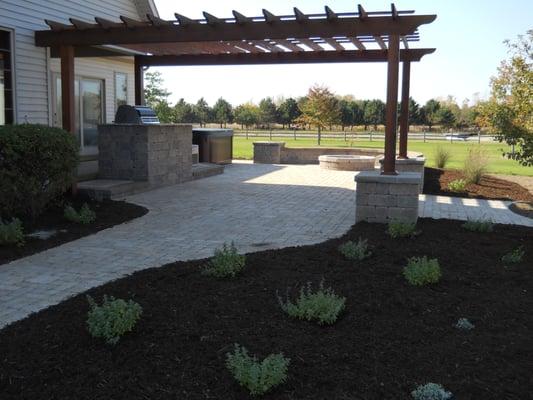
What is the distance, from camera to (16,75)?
10.6 metres

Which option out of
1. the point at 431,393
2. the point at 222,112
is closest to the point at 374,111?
the point at 222,112

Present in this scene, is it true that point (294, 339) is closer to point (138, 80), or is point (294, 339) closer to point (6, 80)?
point (6, 80)

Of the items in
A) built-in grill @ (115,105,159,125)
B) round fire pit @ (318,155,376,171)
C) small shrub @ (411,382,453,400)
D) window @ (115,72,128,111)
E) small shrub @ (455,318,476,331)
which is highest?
window @ (115,72,128,111)

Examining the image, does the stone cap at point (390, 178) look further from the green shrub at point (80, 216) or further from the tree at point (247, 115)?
the tree at point (247, 115)

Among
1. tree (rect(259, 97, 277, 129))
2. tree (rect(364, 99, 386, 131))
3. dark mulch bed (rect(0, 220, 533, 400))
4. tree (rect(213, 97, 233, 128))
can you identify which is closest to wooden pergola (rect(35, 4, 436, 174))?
dark mulch bed (rect(0, 220, 533, 400))

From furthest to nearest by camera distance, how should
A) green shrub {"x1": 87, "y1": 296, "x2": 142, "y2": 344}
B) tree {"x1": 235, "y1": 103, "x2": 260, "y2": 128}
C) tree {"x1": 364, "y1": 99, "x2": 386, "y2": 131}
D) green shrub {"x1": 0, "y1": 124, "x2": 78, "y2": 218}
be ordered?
tree {"x1": 235, "y1": 103, "x2": 260, "y2": 128} → tree {"x1": 364, "y1": 99, "x2": 386, "y2": 131} → green shrub {"x1": 0, "y1": 124, "x2": 78, "y2": 218} → green shrub {"x1": 87, "y1": 296, "x2": 142, "y2": 344}

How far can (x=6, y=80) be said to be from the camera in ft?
34.3

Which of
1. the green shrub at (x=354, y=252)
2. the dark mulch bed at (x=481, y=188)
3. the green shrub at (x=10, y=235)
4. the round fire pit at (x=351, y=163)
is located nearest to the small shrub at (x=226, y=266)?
the green shrub at (x=354, y=252)

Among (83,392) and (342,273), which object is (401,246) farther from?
(83,392)

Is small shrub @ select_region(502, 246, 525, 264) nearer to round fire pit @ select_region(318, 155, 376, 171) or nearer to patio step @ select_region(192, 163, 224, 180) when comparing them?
patio step @ select_region(192, 163, 224, 180)

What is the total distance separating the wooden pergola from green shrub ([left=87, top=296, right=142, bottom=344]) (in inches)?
208

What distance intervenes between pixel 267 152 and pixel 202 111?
5753cm

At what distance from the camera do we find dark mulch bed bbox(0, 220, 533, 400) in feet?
10.8

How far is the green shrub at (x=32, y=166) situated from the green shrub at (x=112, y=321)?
4231mm
